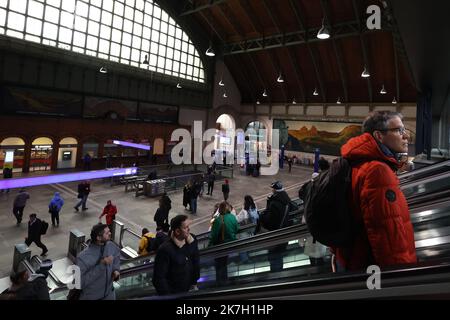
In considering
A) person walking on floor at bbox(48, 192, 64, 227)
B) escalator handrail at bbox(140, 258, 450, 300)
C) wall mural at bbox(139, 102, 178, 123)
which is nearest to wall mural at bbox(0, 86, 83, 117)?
wall mural at bbox(139, 102, 178, 123)

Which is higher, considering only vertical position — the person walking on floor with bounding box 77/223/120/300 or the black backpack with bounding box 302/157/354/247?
the black backpack with bounding box 302/157/354/247

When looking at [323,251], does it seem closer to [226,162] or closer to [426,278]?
[426,278]

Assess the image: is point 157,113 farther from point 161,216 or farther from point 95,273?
point 95,273

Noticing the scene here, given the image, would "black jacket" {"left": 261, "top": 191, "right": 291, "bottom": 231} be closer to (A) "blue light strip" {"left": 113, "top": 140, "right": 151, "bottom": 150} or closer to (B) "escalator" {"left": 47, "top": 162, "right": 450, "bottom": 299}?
(B) "escalator" {"left": 47, "top": 162, "right": 450, "bottom": 299}

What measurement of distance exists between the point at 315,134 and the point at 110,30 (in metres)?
20.0

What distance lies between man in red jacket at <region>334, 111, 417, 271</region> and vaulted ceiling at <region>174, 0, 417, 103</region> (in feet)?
59.6

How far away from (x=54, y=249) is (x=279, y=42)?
2072 cm

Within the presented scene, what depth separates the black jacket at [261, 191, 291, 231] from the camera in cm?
414

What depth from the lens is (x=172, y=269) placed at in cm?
254

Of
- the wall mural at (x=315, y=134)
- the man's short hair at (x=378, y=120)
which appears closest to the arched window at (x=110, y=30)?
the wall mural at (x=315, y=134)

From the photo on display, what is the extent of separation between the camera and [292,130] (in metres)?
28.7

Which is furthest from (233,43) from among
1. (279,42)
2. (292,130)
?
(292,130)

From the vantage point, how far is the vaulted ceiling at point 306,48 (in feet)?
61.3

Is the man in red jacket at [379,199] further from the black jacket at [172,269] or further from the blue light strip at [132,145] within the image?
the blue light strip at [132,145]
